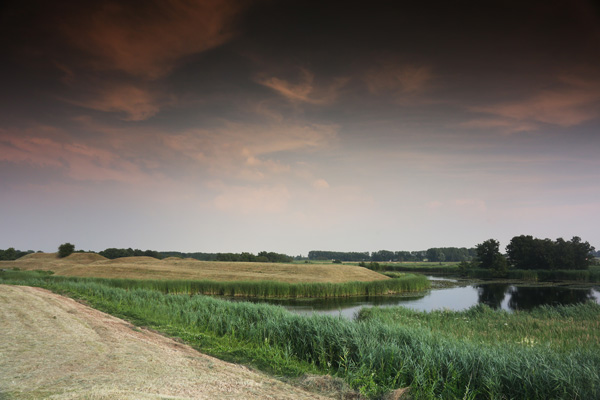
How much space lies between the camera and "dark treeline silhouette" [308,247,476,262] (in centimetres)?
16238

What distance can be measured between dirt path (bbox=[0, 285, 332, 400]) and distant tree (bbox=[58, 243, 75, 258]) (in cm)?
7706

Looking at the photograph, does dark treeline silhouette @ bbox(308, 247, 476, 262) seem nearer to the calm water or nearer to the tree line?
the tree line

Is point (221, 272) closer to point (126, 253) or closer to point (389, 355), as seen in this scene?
point (389, 355)

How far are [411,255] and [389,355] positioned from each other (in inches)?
7132

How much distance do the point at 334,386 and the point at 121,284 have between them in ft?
106

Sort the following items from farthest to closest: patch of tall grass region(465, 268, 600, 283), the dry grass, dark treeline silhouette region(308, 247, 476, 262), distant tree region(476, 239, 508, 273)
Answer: dark treeline silhouette region(308, 247, 476, 262) < distant tree region(476, 239, 508, 273) < patch of tall grass region(465, 268, 600, 283) < the dry grass

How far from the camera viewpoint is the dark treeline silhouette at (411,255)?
162375 millimetres

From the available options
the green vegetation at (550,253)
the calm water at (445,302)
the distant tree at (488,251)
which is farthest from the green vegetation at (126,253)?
the green vegetation at (550,253)

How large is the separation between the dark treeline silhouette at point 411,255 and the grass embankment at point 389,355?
156 meters

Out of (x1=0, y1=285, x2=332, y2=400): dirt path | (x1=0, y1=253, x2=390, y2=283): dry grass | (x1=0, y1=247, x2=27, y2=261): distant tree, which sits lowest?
(x1=0, y1=285, x2=332, y2=400): dirt path

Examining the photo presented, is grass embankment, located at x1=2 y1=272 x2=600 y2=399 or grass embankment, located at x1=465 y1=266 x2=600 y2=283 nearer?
grass embankment, located at x1=2 y1=272 x2=600 y2=399

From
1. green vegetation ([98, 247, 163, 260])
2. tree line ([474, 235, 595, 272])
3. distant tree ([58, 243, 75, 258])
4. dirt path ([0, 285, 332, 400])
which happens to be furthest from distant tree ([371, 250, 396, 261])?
dirt path ([0, 285, 332, 400])

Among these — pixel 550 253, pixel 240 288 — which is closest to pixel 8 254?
pixel 240 288

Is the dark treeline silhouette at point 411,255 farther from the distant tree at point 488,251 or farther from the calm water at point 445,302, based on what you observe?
the calm water at point 445,302
